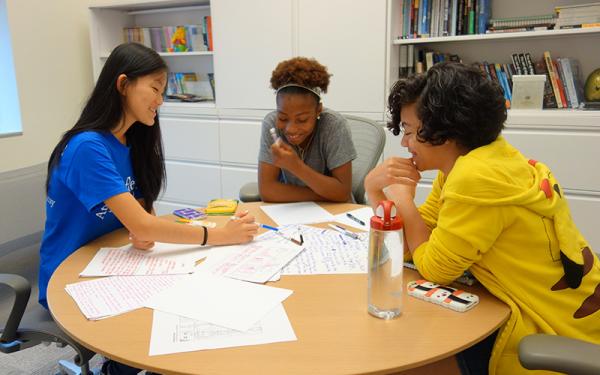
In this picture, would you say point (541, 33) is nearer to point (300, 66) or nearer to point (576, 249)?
point (300, 66)

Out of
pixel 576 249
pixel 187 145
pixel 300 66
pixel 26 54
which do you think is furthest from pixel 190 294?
pixel 26 54

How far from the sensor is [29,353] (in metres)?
2.14

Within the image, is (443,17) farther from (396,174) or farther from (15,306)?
(15,306)

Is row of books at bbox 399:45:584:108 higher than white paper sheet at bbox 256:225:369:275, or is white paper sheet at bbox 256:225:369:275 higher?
row of books at bbox 399:45:584:108

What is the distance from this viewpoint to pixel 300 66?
6.55ft

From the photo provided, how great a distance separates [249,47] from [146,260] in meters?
2.32

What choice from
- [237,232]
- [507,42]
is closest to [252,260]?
[237,232]

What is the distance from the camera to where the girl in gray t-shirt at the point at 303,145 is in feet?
6.25

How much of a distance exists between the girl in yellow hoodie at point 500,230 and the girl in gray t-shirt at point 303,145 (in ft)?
2.70

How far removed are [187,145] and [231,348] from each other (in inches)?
117

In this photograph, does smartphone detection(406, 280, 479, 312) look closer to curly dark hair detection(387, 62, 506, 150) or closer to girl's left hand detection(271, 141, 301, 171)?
curly dark hair detection(387, 62, 506, 150)

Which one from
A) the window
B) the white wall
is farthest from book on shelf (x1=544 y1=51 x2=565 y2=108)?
Answer: the window

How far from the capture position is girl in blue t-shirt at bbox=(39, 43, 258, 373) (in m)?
1.35

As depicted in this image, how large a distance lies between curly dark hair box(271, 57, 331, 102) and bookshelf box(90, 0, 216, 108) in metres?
1.75
